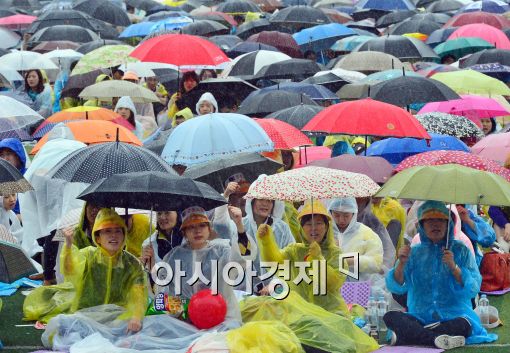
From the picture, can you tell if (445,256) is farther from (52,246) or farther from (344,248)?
(52,246)

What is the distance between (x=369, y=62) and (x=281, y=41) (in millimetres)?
3532

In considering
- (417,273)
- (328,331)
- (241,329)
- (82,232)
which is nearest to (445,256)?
(417,273)

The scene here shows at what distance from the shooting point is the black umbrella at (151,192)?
9016 millimetres

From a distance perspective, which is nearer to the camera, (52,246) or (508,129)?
(52,246)

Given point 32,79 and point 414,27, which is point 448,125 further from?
point 414,27

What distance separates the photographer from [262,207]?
10703mm

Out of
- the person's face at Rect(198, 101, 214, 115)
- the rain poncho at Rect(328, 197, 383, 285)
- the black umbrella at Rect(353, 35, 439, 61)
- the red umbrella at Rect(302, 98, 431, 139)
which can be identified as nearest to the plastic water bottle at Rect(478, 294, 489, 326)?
the rain poncho at Rect(328, 197, 383, 285)

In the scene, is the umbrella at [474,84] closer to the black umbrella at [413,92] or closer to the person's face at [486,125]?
the person's face at [486,125]

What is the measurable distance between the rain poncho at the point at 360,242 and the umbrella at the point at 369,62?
828cm

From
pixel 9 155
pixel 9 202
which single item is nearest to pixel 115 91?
pixel 9 155

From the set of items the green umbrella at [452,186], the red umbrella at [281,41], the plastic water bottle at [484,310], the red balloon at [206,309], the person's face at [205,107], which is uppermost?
the red umbrella at [281,41]

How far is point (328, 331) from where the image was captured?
364 inches

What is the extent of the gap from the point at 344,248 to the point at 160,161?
1.81 m

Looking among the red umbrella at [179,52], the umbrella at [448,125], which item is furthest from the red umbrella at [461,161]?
the red umbrella at [179,52]
